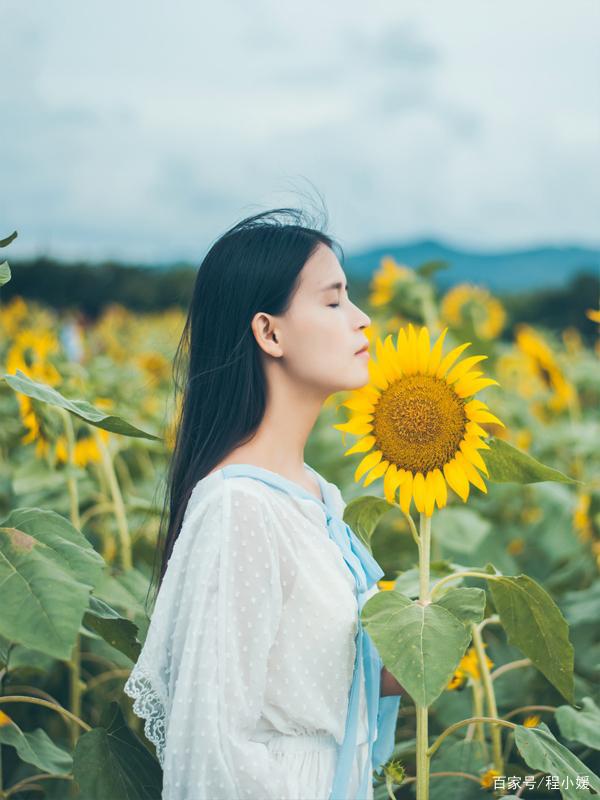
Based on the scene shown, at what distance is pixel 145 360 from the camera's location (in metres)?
5.97

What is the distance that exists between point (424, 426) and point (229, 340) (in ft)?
1.04

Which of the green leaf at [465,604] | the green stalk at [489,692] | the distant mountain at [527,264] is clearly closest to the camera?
the green leaf at [465,604]

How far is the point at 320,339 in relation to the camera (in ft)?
4.73

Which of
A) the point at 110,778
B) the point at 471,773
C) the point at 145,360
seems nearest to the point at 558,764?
the point at 471,773

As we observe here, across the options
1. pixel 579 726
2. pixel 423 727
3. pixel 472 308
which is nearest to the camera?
pixel 423 727

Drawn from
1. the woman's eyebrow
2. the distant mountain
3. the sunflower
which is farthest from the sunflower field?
the distant mountain

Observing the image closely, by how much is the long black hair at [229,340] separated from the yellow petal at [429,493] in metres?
0.26

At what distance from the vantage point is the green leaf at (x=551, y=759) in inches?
54.4

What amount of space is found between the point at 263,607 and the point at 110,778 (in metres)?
0.40

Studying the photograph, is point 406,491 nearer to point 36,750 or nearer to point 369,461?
point 369,461

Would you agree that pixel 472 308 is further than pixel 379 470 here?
Yes

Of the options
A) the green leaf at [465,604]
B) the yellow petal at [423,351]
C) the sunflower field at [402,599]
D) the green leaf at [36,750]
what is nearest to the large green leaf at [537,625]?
the sunflower field at [402,599]

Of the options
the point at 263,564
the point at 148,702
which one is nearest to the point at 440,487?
the point at 263,564

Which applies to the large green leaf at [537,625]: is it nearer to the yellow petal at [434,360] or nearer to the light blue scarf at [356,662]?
the light blue scarf at [356,662]
